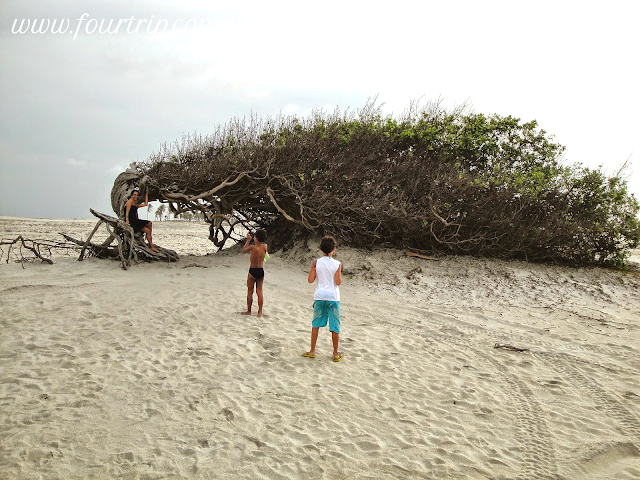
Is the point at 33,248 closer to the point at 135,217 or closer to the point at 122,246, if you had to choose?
the point at 122,246

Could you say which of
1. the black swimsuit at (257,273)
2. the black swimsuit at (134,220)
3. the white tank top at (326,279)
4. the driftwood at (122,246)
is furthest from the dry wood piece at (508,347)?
the black swimsuit at (134,220)

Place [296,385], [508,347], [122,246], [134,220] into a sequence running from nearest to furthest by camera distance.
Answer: [296,385] < [508,347] < [122,246] < [134,220]

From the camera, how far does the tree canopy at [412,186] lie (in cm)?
1166

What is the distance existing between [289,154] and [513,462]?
901 cm

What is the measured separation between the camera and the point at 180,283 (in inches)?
378

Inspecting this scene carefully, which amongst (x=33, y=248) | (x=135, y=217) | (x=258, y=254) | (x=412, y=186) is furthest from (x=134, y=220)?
(x=412, y=186)

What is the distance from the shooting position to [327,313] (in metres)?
6.06

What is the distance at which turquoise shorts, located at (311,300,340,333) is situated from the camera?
19.6 ft

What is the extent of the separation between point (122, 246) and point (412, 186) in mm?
7749

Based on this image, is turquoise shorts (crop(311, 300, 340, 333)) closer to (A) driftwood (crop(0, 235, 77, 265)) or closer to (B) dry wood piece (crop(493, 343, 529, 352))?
(B) dry wood piece (crop(493, 343, 529, 352))

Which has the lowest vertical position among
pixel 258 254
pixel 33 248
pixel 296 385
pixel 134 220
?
→ pixel 296 385

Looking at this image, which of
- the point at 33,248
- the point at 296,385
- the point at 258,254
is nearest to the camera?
the point at 296,385

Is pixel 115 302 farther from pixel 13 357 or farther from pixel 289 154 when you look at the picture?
pixel 289 154

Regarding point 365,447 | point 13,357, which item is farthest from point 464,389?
point 13,357
